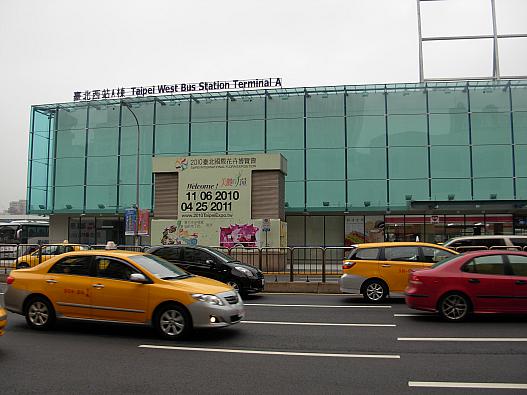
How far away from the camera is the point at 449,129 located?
37969mm

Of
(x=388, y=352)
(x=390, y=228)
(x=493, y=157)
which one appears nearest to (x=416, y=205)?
(x=390, y=228)

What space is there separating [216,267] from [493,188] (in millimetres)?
28877

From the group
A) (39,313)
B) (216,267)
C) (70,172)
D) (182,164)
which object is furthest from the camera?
(70,172)

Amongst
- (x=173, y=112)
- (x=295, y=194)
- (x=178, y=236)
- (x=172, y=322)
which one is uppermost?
(x=173, y=112)

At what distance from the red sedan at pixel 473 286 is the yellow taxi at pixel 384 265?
2564 millimetres

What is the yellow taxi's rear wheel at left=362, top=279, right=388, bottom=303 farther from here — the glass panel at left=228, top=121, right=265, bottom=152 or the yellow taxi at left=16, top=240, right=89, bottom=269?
the glass panel at left=228, top=121, right=265, bottom=152

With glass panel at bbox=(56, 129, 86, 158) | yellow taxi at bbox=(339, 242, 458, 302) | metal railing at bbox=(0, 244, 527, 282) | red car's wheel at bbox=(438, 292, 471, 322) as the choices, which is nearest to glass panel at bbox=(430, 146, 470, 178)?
metal railing at bbox=(0, 244, 527, 282)

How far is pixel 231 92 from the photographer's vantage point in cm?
4078

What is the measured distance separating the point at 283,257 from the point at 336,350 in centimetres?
1151

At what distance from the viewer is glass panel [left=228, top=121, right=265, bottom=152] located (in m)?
40.1

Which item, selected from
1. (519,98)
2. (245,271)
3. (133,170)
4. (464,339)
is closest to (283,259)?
(245,271)

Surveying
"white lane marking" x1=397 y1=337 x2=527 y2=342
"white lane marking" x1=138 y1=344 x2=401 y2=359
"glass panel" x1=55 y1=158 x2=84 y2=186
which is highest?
"glass panel" x1=55 y1=158 x2=84 y2=186

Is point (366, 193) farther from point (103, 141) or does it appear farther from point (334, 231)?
point (103, 141)

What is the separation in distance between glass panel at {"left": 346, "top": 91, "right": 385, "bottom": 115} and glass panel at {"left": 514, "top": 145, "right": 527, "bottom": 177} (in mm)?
10112
